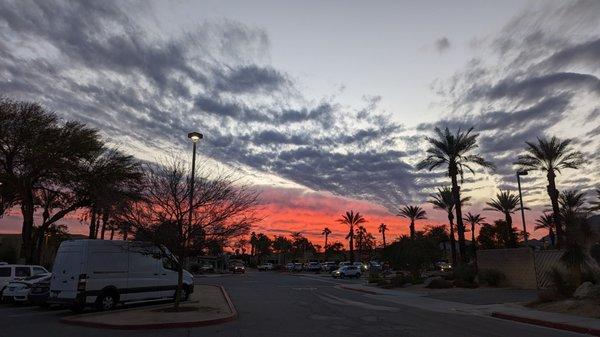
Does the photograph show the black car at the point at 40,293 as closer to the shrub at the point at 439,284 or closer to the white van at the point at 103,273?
the white van at the point at 103,273

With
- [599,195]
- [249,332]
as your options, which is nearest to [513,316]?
A: [249,332]

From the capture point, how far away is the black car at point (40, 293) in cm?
1967

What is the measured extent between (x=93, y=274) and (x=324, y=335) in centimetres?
920

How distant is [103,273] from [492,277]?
2422 centimetres

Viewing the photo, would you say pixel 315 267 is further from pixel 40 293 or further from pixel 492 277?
pixel 40 293

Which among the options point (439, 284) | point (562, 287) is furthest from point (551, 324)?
point (439, 284)

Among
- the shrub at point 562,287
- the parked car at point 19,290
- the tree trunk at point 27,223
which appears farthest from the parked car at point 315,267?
the parked car at point 19,290

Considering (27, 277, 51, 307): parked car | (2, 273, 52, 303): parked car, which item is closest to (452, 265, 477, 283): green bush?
(27, 277, 51, 307): parked car

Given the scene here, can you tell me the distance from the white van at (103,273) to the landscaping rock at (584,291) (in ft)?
50.9

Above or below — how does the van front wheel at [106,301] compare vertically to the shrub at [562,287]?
below

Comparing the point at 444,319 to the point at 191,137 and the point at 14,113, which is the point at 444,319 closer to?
the point at 191,137

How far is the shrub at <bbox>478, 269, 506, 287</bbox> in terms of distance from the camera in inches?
1262

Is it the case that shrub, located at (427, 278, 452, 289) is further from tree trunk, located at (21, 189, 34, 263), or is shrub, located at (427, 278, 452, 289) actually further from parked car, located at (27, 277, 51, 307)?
tree trunk, located at (21, 189, 34, 263)

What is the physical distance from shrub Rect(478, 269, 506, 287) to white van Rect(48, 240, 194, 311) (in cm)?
2187
